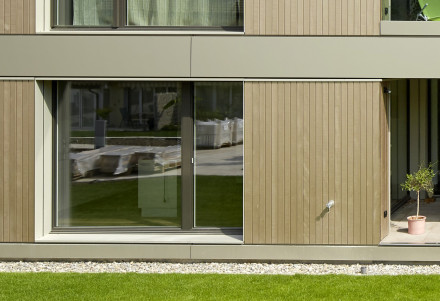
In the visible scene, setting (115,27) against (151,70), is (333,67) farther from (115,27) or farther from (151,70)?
(115,27)

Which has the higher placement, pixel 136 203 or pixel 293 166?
pixel 293 166

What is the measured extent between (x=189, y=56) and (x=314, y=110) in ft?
6.07

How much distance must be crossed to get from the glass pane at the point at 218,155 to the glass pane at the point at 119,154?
308 mm

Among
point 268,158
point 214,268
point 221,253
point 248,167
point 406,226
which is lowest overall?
point 214,268

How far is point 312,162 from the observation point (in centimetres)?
967

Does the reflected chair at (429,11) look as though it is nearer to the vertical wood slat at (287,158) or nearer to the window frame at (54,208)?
the vertical wood slat at (287,158)

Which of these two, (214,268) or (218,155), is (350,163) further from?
(214,268)

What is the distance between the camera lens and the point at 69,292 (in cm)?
807

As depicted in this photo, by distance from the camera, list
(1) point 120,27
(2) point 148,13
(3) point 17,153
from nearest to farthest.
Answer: (3) point 17,153 → (1) point 120,27 → (2) point 148,13

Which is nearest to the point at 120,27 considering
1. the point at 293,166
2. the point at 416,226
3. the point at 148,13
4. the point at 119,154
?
the point at 148,13

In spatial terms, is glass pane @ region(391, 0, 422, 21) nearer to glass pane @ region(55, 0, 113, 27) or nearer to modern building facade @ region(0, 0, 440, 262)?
modern building facade @ region(0, 0, 440, 262)

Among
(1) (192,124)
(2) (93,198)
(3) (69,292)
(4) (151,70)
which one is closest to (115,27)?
(4) (151,70)

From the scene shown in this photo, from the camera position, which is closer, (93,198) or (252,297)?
(252,297)

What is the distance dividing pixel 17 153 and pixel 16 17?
73.4 inches
